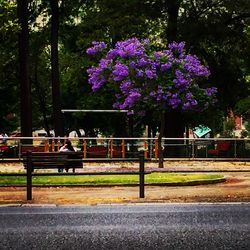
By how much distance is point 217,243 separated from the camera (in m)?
9.21

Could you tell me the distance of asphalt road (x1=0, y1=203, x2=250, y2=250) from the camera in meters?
9.21

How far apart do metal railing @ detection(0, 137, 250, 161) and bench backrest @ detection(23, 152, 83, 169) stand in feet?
28.5

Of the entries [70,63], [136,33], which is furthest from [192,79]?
[70,63]

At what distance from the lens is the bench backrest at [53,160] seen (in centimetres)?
1689

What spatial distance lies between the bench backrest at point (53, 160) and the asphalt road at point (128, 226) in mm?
2219

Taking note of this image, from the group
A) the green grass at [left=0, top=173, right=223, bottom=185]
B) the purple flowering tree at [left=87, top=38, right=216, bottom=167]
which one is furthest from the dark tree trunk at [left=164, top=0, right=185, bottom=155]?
the green grass at [left=0, top=173, right=223, bottom=185]

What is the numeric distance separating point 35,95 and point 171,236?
61.1 meters

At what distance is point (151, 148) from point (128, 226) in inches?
866

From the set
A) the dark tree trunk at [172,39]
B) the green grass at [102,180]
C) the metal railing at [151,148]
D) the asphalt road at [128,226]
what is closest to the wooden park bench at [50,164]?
the green grass at [102,180]

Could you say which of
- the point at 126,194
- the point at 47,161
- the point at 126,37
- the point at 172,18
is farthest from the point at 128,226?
the point at 126,37

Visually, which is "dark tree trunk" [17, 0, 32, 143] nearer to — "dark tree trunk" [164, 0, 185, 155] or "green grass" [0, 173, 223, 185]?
"dark tree trunk" [164, 0, 185, 155]

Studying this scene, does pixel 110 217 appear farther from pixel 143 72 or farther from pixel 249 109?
pixel 249 109

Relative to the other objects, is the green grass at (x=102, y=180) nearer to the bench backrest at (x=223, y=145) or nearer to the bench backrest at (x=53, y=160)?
the bench backrest at (x=53, y=160)

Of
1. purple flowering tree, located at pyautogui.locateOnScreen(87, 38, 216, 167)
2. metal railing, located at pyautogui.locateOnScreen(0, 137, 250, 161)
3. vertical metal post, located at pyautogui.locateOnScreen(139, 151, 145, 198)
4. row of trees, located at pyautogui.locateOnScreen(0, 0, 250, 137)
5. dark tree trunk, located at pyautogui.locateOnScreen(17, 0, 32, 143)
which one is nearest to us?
vertical metal post, located at pyautogui.locateOnScreen(139, 151, 145, 198)
